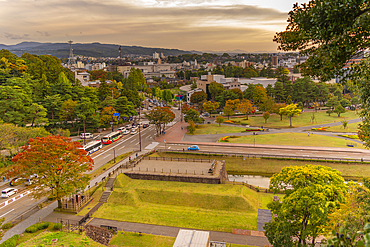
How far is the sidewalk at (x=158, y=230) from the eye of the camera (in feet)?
68.0

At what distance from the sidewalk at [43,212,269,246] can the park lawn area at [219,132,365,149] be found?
2843 centimetres

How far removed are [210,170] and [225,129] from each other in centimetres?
2882

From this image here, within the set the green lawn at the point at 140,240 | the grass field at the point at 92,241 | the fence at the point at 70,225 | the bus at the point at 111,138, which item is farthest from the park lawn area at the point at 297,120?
the fence at the point at 70,225

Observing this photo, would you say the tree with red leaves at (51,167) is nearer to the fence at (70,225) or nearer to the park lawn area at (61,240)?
the fence at (70,225)

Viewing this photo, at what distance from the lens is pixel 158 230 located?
2252cm

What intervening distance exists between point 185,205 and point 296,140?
1227 inches

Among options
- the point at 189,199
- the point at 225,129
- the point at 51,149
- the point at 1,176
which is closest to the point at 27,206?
the point at 51,149

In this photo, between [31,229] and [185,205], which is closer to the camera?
[31,229]

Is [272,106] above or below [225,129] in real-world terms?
above

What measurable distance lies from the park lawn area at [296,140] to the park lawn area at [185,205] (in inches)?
822

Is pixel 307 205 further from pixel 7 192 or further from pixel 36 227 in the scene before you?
pixel 7 192

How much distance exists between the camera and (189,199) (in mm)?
26984

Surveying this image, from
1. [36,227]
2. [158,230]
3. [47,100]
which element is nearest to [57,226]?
[36,227]

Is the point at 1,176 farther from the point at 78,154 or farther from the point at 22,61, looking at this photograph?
the point at 22,61
